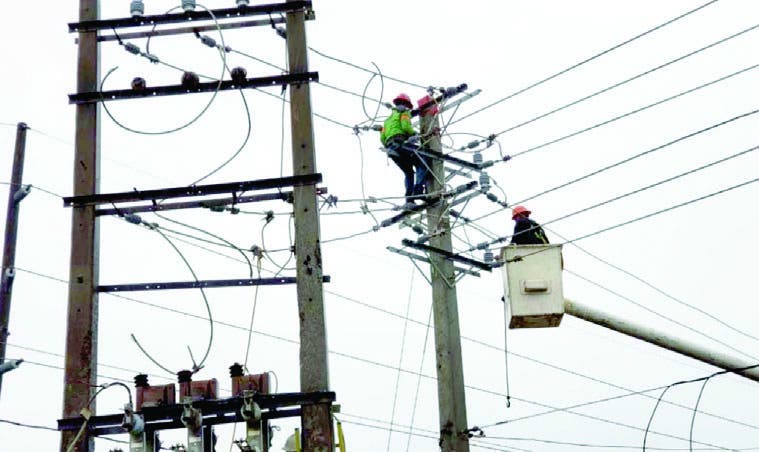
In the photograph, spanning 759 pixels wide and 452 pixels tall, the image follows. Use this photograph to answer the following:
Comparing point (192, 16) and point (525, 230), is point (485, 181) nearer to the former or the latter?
point (525, 230)

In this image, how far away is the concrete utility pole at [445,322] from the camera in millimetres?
17156

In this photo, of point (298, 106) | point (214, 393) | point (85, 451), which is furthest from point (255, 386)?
point (298, 106)

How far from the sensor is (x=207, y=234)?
40.4 feet

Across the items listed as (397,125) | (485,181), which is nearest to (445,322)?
(485,181)

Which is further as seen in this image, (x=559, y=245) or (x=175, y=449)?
(x=559, y=245)

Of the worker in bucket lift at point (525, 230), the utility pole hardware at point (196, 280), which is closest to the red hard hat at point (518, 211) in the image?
the worker in bucket lift at point (525, 230)

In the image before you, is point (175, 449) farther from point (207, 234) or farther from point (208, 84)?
point (208, 84)

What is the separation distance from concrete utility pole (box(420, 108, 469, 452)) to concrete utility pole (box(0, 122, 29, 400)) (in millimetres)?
6038

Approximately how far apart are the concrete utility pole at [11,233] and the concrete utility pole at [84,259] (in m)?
7.03

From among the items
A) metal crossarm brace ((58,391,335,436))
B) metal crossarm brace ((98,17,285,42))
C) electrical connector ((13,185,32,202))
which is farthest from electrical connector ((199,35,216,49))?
electrical connector ((13,185,32,202))

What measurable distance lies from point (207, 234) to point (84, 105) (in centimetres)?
165

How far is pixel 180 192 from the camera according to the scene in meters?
12.0

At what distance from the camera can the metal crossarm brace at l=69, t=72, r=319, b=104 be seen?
12.2 m

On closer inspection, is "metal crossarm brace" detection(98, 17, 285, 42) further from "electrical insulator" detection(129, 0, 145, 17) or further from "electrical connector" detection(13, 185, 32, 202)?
"electrical connector" detection(13, 185, 32, 202)
